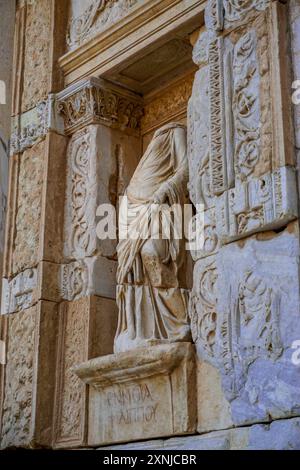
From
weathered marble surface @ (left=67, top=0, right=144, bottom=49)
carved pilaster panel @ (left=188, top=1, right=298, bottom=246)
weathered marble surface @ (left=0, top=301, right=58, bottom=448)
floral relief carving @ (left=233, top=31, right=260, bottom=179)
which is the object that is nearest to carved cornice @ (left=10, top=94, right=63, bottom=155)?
weathered marble surface @ (left=67, top=0, right=144, bottom=49)

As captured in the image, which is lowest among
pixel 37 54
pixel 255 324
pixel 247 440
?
pixel 247 440

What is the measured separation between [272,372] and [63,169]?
10.00ft

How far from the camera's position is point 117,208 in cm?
714

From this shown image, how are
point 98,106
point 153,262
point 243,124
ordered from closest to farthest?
point 243,124, point 153,262, point 98,106

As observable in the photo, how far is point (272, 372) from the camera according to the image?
5.03 meters

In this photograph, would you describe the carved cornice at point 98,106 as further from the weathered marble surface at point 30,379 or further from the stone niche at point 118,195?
the weathered marble surface at point 30,379

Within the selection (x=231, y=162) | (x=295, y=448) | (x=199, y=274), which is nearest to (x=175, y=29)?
(x=231, y=162)

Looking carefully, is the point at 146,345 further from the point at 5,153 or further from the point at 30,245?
the point at 5,153

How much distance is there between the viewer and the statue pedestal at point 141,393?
5695mm

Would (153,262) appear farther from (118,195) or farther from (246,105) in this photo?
(246,105)

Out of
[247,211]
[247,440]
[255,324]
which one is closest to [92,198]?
[247,211]

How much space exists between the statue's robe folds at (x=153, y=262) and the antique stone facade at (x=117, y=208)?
237 millimetres

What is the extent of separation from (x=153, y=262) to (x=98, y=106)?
63.3 inches

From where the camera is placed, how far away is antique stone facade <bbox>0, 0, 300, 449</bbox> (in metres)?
5.23
